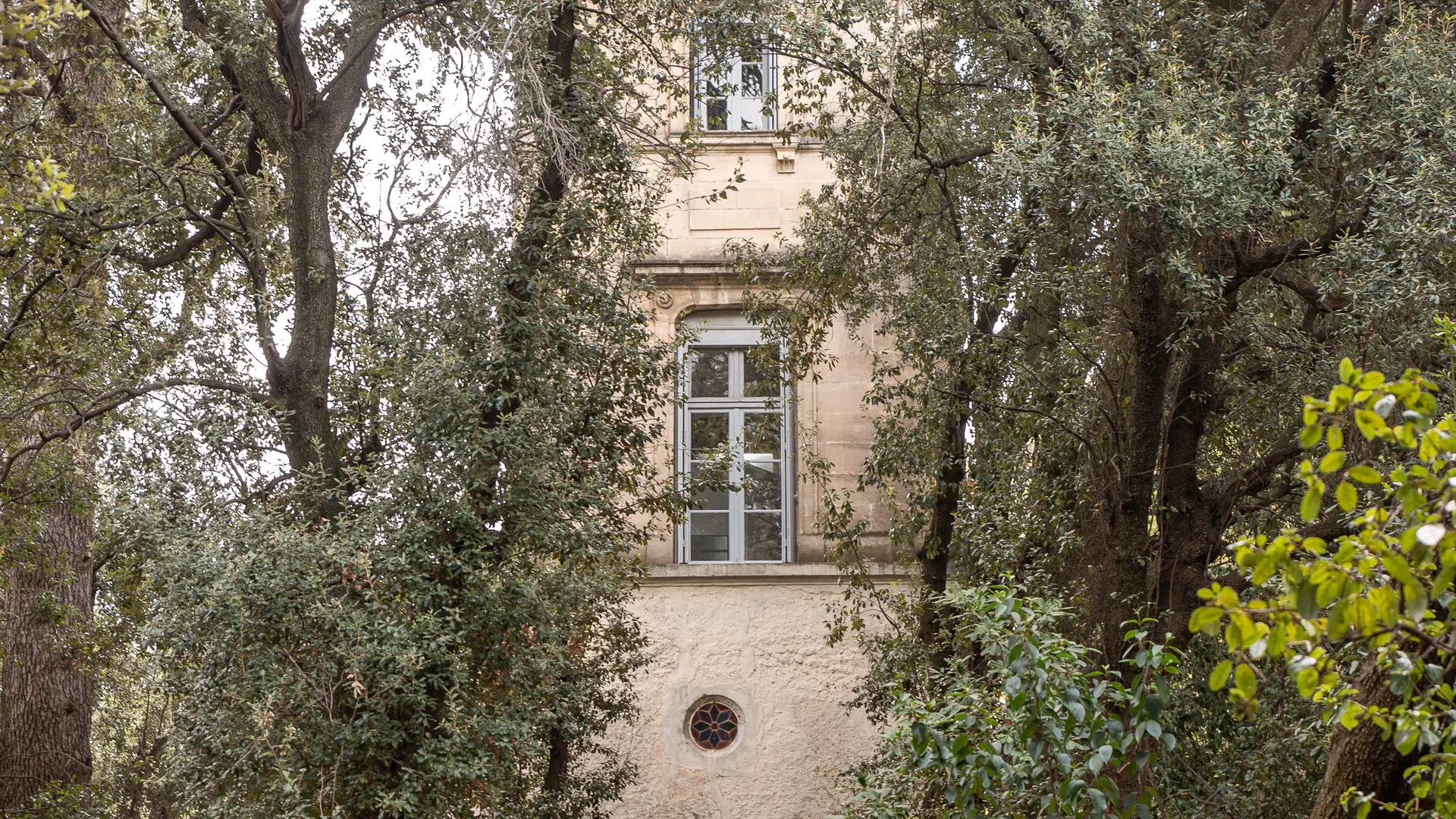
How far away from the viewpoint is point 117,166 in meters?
10.3

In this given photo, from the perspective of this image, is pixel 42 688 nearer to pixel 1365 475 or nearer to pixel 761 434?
pixel 761 434

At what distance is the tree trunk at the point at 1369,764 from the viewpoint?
15.6 ft

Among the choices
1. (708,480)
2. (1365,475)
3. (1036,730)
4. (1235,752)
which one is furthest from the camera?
(708,480)

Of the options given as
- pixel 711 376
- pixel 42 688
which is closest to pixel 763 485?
pixel 711 376

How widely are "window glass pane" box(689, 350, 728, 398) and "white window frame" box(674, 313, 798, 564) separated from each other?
6 centimetres

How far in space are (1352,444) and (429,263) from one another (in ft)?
18.5

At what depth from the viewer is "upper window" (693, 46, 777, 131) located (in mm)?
11250

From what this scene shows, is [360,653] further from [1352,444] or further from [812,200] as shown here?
[812,200]

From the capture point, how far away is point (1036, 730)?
223 inches

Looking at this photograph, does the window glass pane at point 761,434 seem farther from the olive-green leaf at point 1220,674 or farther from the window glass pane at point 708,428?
the olive-green leaf at point 1220,674

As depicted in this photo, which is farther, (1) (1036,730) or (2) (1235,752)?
(2) (1235,752)

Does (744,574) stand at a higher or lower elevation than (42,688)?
higher

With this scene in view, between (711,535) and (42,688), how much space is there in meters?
6.10

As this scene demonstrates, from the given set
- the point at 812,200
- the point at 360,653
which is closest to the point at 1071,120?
the point at 812,200
